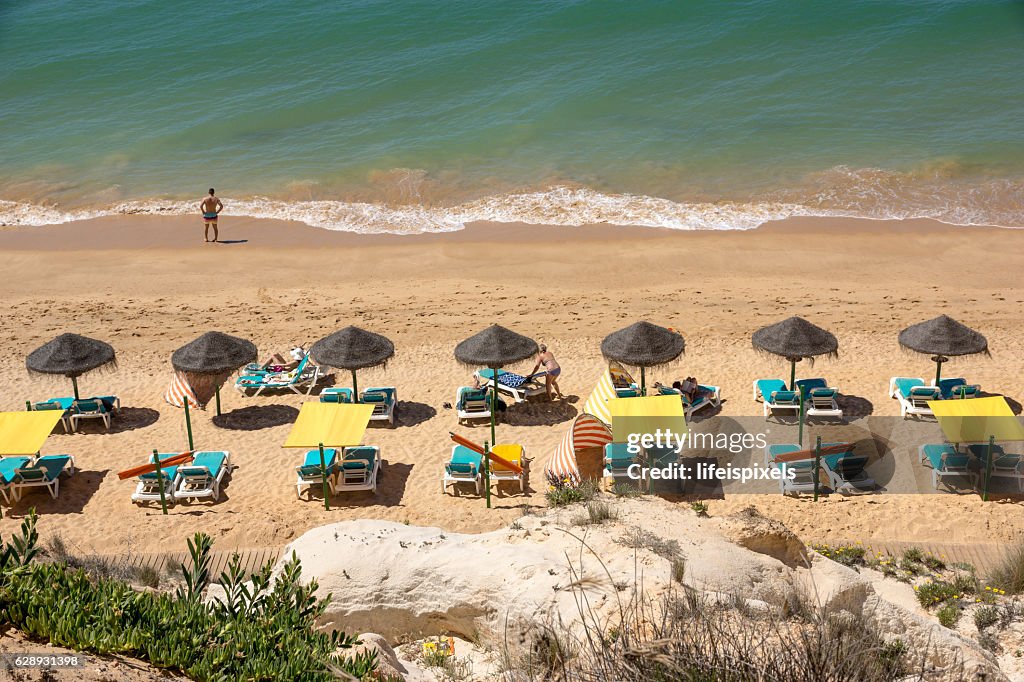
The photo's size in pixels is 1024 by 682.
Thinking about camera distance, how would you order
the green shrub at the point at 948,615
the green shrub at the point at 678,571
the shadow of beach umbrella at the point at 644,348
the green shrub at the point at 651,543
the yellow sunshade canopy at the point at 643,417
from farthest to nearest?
the shadow of beach umbrella at the point at 644,348
the yellow sunshade canopy at the point at 643,417
the green shrub at the point at 948,615
the green shrub at the point at 651,543
the green shrub at the point at 678,571

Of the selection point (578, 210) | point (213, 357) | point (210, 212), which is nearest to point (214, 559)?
point (213, 357)

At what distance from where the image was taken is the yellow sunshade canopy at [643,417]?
42.2 feet

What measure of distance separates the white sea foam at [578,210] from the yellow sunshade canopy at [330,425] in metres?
12.6

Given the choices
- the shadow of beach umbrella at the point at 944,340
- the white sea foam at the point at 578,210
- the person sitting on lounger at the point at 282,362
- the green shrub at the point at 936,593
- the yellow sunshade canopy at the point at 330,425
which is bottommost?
the green shrub at the point at 936,593

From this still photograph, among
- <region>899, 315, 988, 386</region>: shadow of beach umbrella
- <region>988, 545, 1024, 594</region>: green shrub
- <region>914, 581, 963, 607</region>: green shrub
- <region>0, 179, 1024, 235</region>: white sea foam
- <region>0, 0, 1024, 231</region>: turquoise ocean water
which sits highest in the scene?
<region>0, 0, 1024, 231</region>: turquoise ocean water

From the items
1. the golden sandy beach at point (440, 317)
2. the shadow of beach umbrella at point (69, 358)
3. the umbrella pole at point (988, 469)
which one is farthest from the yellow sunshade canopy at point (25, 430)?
the umbrella pole at point (988, 469)

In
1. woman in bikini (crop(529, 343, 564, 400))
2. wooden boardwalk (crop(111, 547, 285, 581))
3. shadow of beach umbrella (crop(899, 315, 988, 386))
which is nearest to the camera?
wooden boardwalk (crop(111, 547, 285, 581))

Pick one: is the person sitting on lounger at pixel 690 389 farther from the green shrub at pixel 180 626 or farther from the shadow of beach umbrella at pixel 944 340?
the green shrub at pixel 180 626

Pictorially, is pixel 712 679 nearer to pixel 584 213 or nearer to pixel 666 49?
pixel 584 213

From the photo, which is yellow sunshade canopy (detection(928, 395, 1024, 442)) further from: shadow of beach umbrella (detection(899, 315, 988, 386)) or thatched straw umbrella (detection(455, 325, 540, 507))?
thatched straw umbrella (detection(455, 325, 540, 507))

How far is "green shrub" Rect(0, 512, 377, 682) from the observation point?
5.47 metres

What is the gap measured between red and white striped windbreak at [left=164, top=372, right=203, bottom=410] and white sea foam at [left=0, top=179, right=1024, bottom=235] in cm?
1076

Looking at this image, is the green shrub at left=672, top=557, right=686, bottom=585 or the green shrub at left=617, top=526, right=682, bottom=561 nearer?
the green shrub at left=672, top=557, right=686, bottom=585

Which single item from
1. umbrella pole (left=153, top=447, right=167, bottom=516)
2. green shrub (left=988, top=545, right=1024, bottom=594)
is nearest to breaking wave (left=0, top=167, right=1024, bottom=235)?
umbrella pole (left=153, top=447, right=167, bottom=516)
